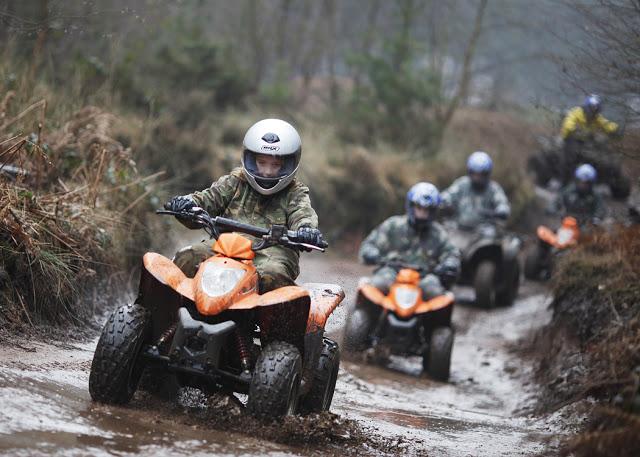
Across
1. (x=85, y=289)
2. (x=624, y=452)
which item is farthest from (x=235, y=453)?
(x=85, y=289)

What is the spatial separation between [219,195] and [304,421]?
195 centimetres

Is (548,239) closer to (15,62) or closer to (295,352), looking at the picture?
(15,62)

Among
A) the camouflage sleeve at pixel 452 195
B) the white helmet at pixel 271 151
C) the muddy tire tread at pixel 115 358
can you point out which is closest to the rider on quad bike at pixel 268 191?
the white helmet at pixel 271 151

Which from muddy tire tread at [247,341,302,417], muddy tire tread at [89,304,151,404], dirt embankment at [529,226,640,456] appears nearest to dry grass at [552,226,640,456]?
dirt embankment at [529,226,640,456]

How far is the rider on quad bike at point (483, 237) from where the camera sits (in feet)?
50.4

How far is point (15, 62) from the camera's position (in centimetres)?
1293

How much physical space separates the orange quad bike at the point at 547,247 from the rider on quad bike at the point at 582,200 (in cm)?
64

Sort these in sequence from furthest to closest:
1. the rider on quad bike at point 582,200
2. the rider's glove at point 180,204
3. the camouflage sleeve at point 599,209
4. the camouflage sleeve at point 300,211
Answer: the rider on quad bike at point 582,200
the camouflage sleeve at point 599,209
the camouflage sleeve at point 300,211
the rider's glove at point 180,204

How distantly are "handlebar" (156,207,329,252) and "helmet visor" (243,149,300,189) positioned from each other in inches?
26.7

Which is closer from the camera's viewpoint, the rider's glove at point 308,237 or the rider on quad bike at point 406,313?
the rider's glove at point 308,237

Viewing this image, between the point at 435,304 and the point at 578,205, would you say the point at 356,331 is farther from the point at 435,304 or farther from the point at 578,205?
the point at 578,205

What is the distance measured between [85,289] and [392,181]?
1124cm

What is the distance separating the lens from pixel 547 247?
58.8 ft

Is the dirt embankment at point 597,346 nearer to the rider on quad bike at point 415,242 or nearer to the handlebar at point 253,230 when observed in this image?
the rider on quad bike at point 415,242
